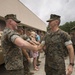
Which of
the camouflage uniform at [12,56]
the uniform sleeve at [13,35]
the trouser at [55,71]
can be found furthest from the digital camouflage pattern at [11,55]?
the trouser at [55,71]

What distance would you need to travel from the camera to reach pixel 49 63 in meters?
4.75

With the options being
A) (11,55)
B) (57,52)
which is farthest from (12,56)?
(57,52)

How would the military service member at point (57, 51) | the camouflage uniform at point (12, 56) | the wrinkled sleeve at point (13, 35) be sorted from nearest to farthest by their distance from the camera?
1. the wrinkled sleeve at point (13, 35)
2. the camouflage uniform at point (12, 56)
3. the military service member at point (57, 51)

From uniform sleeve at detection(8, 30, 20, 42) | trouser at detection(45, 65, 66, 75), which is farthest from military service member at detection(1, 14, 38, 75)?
trouser at detection(45, 65, 66, 75)

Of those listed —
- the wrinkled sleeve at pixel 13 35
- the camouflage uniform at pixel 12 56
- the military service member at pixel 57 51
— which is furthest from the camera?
the military service member at pixel 57 51

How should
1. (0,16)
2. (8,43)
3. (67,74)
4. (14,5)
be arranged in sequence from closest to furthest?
(8,43) < (67,74) < (0,16) < (14,5)

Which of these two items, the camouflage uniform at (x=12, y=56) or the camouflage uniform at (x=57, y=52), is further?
the camouflage uniform at (x=57, y=52)

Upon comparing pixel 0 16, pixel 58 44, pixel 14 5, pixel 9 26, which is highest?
pixel 14 5

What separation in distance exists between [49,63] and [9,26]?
A: 1152mm

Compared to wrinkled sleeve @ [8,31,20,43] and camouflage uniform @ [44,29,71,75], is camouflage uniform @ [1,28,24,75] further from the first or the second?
camouflage uniform @ [44,29,71,75]

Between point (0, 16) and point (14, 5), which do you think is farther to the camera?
point (14, 5)

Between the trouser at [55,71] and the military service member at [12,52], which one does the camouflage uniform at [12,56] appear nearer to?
the military service member at [12,52]

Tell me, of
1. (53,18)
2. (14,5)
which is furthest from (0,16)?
(53,18)

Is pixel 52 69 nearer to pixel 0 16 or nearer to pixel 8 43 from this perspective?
pixel 8 43
